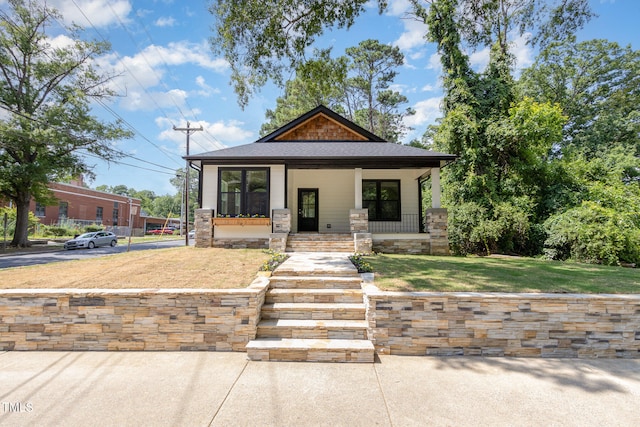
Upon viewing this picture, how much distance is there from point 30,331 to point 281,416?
3.86 metres

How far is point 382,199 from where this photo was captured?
1230 cm

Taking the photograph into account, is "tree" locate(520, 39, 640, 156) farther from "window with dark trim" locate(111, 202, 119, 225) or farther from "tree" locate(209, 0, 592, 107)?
"window with dark trim" locate(111, 202, 119, 225)

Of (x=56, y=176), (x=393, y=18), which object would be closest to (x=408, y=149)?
(x=393, y=18)

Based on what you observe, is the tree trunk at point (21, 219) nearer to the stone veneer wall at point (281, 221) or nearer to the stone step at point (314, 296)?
the stone veneer wall at point (281, 221)

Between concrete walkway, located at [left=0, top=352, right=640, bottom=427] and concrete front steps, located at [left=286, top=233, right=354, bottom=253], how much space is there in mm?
5659

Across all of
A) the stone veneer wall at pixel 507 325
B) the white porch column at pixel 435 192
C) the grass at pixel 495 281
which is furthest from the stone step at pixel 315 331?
Result: the white porch column at pixel 435 192

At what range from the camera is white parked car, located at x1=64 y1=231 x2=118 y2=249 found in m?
18.6

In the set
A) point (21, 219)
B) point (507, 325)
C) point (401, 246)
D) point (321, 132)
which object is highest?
point (321, 132)

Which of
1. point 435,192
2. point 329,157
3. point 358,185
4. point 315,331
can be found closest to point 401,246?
point 435,192

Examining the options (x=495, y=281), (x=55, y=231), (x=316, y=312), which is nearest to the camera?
(x=316, y=312)

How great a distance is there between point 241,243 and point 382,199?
6.19 metres

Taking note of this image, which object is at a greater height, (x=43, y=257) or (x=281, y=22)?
(x=281, y=22)

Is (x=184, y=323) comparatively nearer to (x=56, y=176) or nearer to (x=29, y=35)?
(x=56, y=176)

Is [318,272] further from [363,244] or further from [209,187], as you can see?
[209,187]
